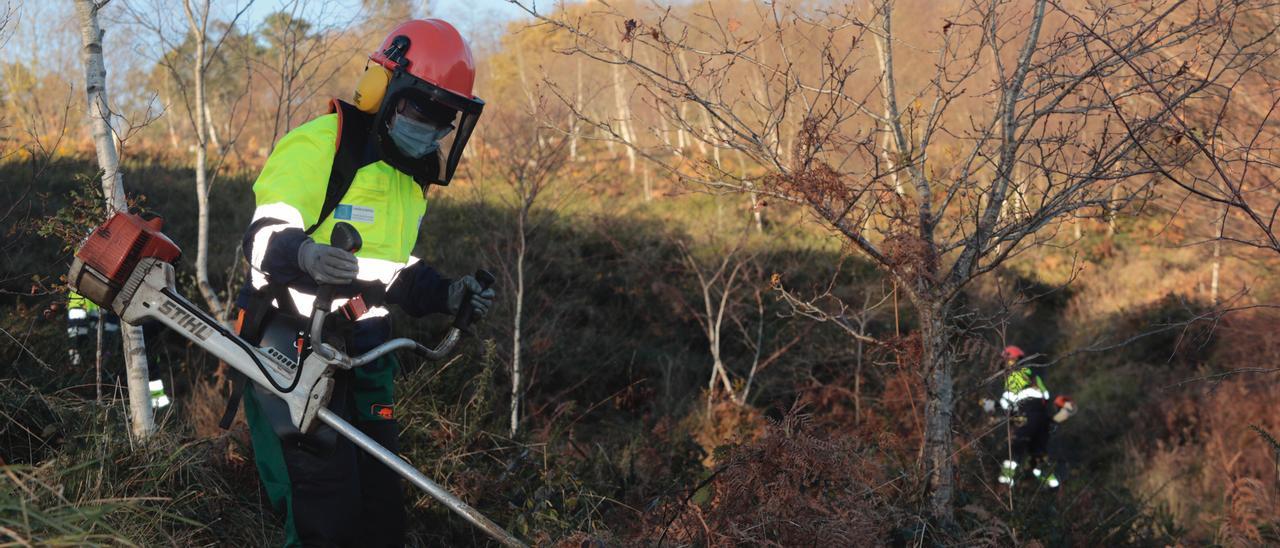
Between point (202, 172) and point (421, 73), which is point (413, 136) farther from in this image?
point (202, 172)

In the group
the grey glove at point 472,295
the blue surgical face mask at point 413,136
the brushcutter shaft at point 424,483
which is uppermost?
the blue surgical face mask at point 413,136

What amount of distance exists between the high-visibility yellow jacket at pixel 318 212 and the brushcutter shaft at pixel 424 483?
46 centimetres

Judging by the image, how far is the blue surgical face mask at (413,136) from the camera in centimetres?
346

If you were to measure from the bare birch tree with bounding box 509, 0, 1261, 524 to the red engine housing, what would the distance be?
1.74 meters

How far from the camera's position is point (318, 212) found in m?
3.20

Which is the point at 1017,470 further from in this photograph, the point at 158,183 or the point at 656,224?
the point at 158,183

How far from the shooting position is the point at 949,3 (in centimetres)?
411

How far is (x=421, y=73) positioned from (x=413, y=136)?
0.23 m

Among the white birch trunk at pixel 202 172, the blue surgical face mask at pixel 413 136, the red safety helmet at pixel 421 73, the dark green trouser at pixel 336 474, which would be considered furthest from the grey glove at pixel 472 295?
the white birch trunk at pixel 202 172

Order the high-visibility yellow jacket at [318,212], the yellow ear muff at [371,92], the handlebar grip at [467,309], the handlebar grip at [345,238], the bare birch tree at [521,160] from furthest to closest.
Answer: the bare birch tree at [521,160] < the handlebar grip at [467,309] < the yellow ear muff at [371,92] < the high-visibility yellow jacket at [318,212] < the handlebar grip at [345,238]

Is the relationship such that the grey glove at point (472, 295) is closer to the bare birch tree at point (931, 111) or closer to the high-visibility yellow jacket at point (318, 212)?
the high-visibility yellow jacket at point (318, 212)

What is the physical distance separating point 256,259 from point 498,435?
7.59ft

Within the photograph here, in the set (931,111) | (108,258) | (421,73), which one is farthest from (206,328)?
(931,111)

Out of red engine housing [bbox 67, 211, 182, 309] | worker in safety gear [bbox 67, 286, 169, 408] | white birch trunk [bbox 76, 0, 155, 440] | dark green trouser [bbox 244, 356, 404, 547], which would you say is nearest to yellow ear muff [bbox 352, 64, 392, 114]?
red engine housing [bbox 67, 211, 182, 309]
